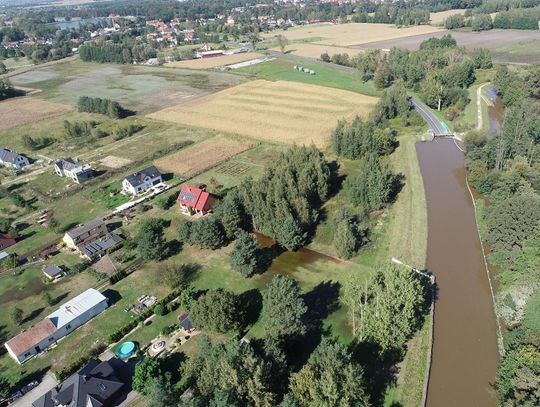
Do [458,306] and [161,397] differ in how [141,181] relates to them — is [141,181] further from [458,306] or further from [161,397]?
[458,306]

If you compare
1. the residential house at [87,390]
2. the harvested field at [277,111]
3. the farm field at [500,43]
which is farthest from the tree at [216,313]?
the farm field at [500,43]

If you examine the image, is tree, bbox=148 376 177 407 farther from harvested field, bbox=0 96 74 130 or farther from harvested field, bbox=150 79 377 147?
harvested field, bbox=0 96 74 130

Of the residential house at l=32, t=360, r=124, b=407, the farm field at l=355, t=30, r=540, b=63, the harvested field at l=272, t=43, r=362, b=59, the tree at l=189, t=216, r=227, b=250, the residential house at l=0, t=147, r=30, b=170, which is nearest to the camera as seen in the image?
the residential house at l=32, t=360, r=124, b=407

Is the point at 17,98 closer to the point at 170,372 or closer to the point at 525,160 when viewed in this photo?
the point at 170,372

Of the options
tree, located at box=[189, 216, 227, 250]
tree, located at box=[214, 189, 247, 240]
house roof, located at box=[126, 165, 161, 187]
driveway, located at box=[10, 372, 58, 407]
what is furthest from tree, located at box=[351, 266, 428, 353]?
house roof, located at box=[126, 165, 161, 187]

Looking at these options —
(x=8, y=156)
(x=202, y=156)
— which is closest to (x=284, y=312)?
(x=202, y=156)

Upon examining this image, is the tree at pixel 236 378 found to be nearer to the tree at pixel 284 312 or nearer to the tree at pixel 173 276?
the tree at pixel 284 312
